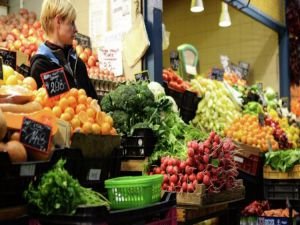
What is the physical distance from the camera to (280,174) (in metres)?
4.32

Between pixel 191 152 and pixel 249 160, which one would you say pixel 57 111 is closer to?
pixel 191 152

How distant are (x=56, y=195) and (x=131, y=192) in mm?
384

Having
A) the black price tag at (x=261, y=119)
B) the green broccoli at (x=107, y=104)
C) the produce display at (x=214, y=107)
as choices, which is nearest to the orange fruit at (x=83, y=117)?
the green broccoli at (x=107, y=104)

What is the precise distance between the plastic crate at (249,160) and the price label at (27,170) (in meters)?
2.78

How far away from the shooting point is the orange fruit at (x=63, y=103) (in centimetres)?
229

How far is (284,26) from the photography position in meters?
7.42

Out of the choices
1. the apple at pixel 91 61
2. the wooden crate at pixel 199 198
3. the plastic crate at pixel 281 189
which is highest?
the apple at pixel 91 61

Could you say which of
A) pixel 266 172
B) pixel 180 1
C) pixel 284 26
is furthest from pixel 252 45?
pixel 266 172

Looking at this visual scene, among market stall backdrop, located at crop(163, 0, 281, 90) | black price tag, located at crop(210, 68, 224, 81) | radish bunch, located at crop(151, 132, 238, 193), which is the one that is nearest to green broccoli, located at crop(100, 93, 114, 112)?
radish bunch, located at crop(151, 132, 238, 193)

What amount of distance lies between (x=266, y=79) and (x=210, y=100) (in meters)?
2.96

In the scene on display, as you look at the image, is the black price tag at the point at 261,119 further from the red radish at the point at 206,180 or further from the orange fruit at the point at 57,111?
the orange fruit at the point at 57,111

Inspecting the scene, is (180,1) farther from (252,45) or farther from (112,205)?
Answer: (112,205)

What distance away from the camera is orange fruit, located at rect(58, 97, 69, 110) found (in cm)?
229

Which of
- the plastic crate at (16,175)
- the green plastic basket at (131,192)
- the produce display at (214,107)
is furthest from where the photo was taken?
the produce display at (214,107)
